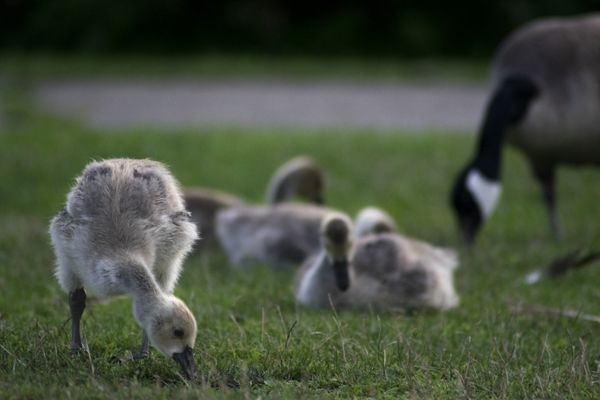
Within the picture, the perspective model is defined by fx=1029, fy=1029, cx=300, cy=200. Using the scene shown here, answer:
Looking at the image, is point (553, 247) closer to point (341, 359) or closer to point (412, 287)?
point (412, 287)

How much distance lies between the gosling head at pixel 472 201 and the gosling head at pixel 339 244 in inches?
101

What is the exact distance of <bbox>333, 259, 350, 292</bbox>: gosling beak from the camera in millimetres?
5844

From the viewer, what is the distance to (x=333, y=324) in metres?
5.32

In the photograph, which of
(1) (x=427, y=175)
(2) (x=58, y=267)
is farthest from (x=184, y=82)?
(2) (x=58, y=267)

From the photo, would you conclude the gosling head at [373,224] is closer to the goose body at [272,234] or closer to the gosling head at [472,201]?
the goose body at [272,234]

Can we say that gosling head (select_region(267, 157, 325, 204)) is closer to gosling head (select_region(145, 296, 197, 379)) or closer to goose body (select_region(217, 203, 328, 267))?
goose body (select_region(217, 203, 328, 267))

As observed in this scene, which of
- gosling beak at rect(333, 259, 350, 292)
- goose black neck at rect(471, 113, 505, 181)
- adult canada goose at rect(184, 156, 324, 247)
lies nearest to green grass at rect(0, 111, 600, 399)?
gosling beak at rect(333, 259, 350, 292)

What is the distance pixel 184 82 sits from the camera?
1892 centimetres

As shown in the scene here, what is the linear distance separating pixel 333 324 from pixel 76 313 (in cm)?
137

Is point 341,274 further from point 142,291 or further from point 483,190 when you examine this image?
point 483,190

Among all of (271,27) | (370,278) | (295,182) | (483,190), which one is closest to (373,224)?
(483,190)

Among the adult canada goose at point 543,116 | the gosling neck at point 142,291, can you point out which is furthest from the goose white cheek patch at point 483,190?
the gosling neck at point 142,291

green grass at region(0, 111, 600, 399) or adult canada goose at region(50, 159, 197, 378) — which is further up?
adult canada goose at region(50, 159, 197, 378)

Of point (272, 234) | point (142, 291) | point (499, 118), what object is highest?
point (499, 118)
